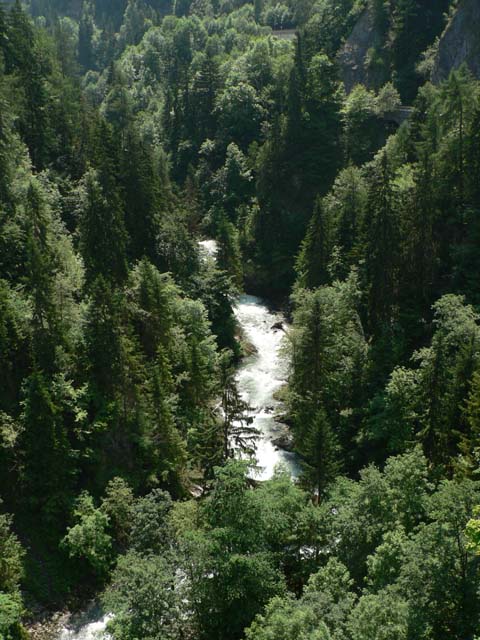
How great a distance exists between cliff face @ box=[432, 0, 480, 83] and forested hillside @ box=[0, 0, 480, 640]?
40 centimetres

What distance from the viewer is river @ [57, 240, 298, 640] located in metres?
38.1

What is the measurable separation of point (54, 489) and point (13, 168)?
3066 centimetres

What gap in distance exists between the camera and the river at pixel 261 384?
38125 millimetres

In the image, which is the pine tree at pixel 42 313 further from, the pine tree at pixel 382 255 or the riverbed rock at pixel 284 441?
the pine tree at pixel 382 255

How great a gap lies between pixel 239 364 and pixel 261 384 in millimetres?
4757

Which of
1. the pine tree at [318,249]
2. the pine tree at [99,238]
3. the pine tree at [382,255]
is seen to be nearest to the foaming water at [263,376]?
the pine tree at [318,249]

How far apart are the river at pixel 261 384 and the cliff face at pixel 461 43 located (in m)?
42.0

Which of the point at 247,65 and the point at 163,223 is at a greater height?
the point at 247,65

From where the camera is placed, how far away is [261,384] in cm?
6219

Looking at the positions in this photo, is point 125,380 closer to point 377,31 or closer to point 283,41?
point 377,31

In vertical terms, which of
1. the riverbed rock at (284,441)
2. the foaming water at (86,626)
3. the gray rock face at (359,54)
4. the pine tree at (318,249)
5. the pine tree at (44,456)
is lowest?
the foaming water at (86,626)

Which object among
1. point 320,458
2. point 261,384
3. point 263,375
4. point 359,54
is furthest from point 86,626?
point 359,54

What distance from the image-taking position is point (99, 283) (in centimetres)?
4553

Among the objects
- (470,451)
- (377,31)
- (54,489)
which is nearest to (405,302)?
(470,451)
